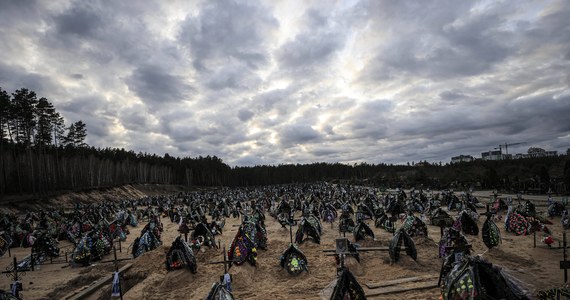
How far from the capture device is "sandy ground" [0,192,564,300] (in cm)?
1251

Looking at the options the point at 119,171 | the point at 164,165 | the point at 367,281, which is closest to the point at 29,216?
the point at 367,281

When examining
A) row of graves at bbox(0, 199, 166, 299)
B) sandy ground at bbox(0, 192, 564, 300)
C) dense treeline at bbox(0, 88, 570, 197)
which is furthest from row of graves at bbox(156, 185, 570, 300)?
dense treeline at bbox(0, 88, 570, 197)

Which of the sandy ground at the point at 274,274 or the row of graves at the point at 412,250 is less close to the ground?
the row of graves at the point at 412,250

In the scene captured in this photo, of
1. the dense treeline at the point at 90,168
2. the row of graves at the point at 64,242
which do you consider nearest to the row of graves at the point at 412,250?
the row of graves at the point at 64,242

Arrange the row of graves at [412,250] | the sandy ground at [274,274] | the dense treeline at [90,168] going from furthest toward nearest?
the dense treeline at [90,168] → the sandy ground at [274,274] → the row of graves at [412,250]

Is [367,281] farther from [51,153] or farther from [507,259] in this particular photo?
[51,153]

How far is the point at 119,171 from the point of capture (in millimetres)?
87312

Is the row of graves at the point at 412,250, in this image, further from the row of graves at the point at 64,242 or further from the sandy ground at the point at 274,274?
the row of graves at the point at 64,242

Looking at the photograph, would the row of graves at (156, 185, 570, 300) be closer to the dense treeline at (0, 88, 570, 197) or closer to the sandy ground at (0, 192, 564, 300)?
the sandy ground at (0, 192, 564, 300)

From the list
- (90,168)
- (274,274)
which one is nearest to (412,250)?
(274,274)

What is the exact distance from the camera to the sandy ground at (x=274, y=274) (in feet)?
A: 41.0

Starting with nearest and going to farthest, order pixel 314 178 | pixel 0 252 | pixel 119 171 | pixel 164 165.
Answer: pixel 0 252, pixel 119 171, pixel 164 165, pixel 314 178

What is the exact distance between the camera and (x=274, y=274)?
47.8ft

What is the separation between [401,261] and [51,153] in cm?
7257
